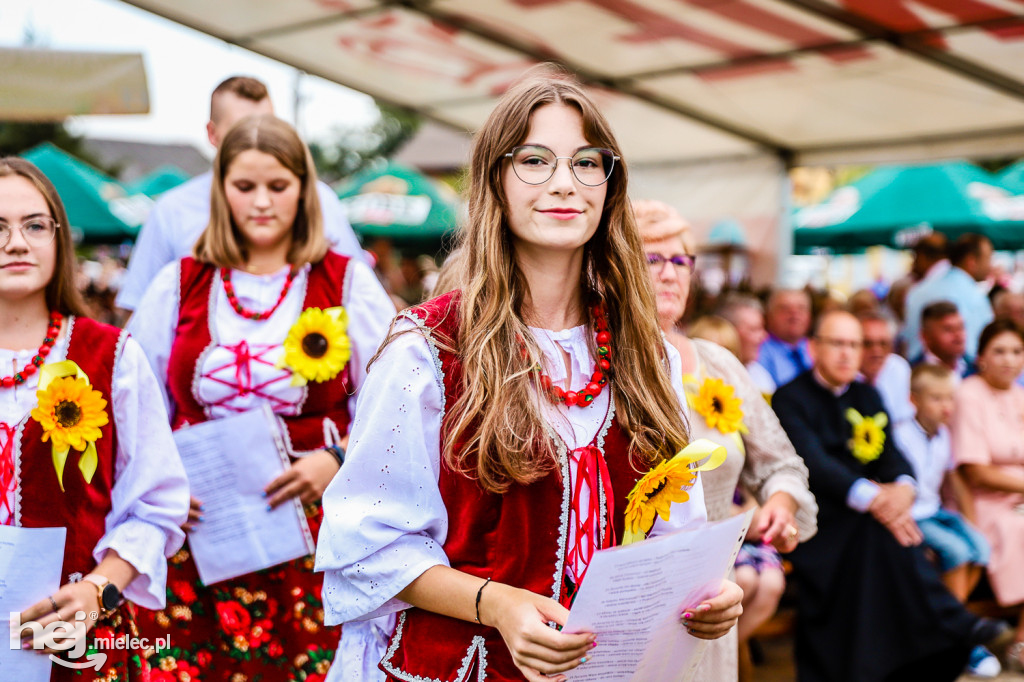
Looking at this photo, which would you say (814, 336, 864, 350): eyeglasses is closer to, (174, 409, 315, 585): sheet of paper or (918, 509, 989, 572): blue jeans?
(918, 509, 989, 572): blue jeans

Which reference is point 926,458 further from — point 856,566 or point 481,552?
point 481,552

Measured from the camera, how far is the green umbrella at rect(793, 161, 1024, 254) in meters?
9.73

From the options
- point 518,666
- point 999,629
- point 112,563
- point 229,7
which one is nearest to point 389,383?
point 518,666

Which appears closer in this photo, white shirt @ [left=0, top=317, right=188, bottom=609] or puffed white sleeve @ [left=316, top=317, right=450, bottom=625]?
puffed white sleeve @ [left=316, top=317, right=450, bottom=625]

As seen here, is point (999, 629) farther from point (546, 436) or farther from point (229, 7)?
point (229, 7)

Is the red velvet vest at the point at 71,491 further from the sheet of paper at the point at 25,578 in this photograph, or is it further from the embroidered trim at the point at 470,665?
the embroidered trim at the point at 470,665

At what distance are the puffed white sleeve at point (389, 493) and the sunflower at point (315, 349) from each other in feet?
3.63

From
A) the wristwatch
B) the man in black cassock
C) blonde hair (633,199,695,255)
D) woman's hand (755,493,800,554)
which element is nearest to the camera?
the wristwatch

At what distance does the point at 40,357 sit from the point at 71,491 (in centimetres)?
31

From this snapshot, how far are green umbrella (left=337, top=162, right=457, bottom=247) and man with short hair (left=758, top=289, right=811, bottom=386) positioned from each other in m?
5.27

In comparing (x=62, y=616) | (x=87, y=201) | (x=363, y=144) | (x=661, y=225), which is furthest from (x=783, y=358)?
(x=363, y=144)

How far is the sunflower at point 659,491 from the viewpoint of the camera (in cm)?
165

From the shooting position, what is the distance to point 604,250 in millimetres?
1891

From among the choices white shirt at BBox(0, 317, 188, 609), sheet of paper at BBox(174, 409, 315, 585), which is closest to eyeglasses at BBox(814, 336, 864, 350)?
sheet of paper at BBox(174, 409, 315, 585)
